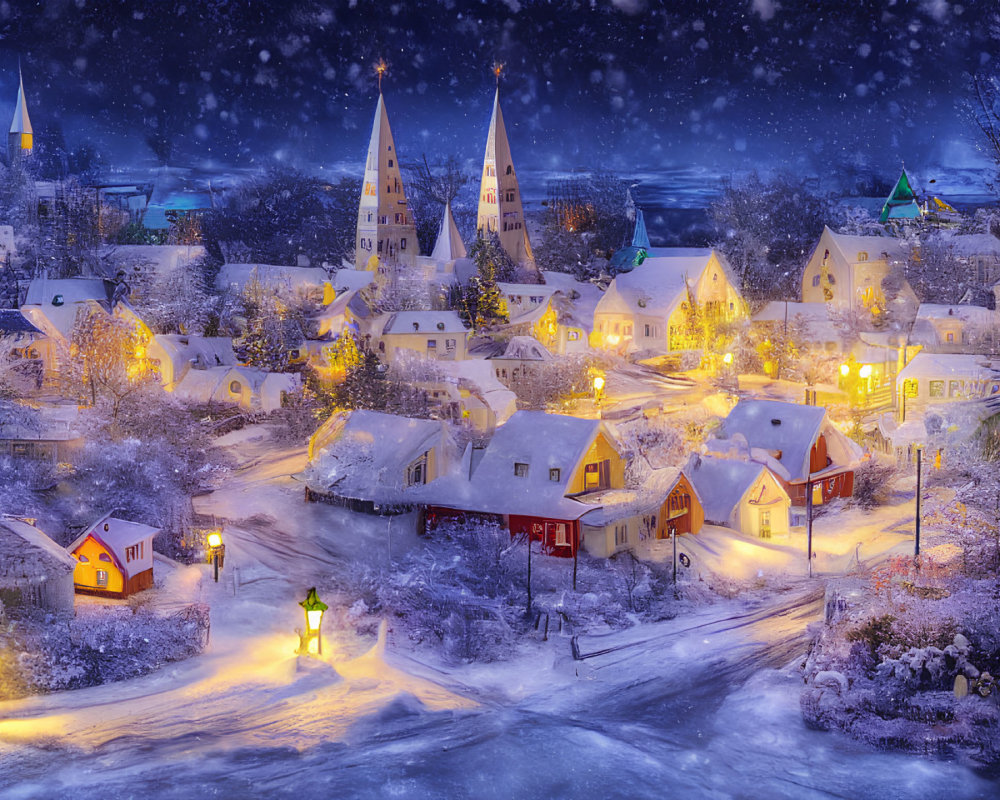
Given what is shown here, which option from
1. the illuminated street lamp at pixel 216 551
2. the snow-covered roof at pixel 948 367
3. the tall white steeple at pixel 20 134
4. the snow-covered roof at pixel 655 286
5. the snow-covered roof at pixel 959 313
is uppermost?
the tall white steeple at pixel 20 134

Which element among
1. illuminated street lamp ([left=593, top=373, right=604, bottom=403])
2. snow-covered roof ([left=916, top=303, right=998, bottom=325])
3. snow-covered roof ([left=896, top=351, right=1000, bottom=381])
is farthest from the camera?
snow-covered roof ([left=916, top=303, right=998, bottom=325])

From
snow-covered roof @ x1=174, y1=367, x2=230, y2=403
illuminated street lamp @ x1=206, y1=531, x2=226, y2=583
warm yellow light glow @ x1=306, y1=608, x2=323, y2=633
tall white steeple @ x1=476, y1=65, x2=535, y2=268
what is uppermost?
tall white steeple @ x1=476, y1=65, x2=535, y2=268

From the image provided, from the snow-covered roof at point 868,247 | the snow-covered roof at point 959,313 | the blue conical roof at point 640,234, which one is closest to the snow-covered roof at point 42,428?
the snow-covered roof at point 959,313

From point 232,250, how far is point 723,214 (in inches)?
925

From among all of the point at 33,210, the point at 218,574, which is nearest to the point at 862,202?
the point at 33,210

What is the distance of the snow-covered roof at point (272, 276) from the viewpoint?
48.5m

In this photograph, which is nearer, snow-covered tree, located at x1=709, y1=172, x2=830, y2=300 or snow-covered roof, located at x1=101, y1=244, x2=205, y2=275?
snow-covered roof, located at x1=101, y1=244, x2=205, y2=275

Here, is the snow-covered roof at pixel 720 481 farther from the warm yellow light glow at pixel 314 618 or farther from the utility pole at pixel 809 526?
the warm yellow light glow at pixel 314 618

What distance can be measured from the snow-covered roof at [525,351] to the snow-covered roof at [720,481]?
385 inches

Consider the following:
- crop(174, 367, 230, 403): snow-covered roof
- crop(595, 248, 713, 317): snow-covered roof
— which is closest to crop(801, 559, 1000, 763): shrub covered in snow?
crop(174, 367, 230, 403): snow-covered roof

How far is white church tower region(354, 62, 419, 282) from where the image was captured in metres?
52.1

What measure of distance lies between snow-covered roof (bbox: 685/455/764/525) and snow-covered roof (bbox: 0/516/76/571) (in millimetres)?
15670

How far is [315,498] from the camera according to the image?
3156cm

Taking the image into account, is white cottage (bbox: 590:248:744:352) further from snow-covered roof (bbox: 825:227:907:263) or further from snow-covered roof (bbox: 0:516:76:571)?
snow-covered roof (bbox: 0:516:76:571)
